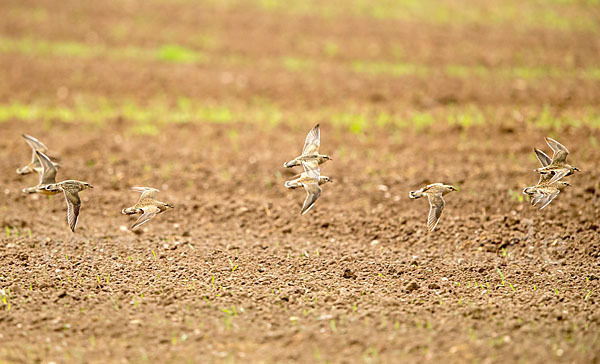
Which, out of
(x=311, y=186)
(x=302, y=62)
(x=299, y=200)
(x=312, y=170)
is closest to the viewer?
(x=311, y=186)

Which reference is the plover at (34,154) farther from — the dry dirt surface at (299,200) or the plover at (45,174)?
the dry dirt surface at (299,200)

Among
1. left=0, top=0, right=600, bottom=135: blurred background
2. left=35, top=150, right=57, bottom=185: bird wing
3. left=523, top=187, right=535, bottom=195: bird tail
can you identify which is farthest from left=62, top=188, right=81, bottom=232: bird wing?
left=0, top=0, right=600, bottom=135: blurred background

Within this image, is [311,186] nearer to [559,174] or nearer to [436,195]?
[436,195]

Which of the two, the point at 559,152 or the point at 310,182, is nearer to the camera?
the point at 310,182

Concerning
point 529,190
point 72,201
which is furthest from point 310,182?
point 72,201

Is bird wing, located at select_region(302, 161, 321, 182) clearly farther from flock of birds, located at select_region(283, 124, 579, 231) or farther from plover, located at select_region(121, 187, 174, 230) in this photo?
plover, located at select_region(121, 187, 174, 230)

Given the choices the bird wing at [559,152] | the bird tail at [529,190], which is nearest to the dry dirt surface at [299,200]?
the bird tail at [529,190]

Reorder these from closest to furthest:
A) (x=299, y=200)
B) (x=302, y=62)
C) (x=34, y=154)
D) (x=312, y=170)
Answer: (x=312, y=170), (x=34, y=154), (x=299, y=200), (x=302, y=62)

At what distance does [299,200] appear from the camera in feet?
19.7

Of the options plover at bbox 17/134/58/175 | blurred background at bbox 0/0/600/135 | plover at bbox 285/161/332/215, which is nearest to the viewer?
plover at bbox 285/161/332/215

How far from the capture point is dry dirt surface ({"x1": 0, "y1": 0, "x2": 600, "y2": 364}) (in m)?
3.87

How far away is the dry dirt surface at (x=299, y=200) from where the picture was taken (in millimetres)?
3865

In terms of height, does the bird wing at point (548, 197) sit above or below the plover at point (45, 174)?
below

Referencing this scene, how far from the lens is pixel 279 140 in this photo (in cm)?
764
